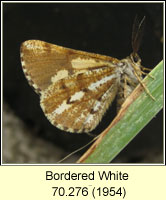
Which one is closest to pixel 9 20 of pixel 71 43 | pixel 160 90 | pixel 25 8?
pixel 25 8

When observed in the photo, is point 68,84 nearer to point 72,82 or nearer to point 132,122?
point 72,82

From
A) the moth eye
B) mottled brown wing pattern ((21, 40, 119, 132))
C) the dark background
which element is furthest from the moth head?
the dark background

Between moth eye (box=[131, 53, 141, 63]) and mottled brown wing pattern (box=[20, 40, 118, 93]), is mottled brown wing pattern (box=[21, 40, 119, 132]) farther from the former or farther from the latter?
moth eye (box=[131, 53, 141, 63])

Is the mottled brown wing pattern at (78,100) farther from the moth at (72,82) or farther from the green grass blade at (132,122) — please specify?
the green grass blade at (132,122)

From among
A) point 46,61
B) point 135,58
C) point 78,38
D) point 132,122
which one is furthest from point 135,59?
point 78,38

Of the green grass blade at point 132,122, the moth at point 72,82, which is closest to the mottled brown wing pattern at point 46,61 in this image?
the moth at point 72,82

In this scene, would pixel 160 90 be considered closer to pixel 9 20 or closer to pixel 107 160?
pixel 107 160

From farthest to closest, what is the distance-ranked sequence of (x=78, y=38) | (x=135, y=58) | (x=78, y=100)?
(x=78, y=38), (x=78, y=100), (x=135, y=58)
